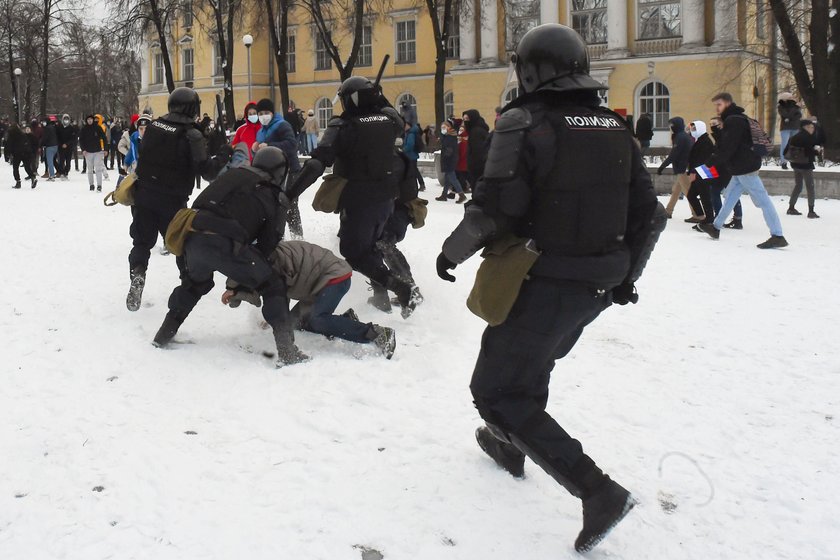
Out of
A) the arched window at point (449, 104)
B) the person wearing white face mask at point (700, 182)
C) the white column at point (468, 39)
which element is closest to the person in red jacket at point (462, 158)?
the person wearing white face mask at point (700, 182)

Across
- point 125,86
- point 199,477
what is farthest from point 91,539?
point 125,86

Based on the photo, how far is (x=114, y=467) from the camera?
167 inches

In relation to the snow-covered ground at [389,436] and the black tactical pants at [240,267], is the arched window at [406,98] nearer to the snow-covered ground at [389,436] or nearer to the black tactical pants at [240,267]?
the snow-covered ground at [389,436]

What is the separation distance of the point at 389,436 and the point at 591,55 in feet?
118

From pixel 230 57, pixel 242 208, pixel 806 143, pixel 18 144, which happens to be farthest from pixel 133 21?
pixel 242 208

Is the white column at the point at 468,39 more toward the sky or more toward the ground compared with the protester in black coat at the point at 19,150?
more toward the sky

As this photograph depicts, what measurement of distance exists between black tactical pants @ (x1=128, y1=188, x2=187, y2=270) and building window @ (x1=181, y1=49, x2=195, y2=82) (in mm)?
46473

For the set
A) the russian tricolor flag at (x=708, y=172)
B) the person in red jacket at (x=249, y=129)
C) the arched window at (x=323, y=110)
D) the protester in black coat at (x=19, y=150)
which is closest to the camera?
the person in red jacket at (x=249, y=129)

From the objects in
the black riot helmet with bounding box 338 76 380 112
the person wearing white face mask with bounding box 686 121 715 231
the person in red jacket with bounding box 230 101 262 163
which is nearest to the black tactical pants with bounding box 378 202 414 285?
the black riot helmet with bounding box 338 76 380 112

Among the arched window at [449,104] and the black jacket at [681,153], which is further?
the arched window at [449,104]

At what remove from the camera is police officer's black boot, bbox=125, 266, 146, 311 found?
7.30m

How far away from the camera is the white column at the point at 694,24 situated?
33.5m

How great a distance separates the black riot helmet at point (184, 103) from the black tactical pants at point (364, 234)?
1.54 m

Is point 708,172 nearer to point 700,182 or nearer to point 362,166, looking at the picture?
point 700,182
